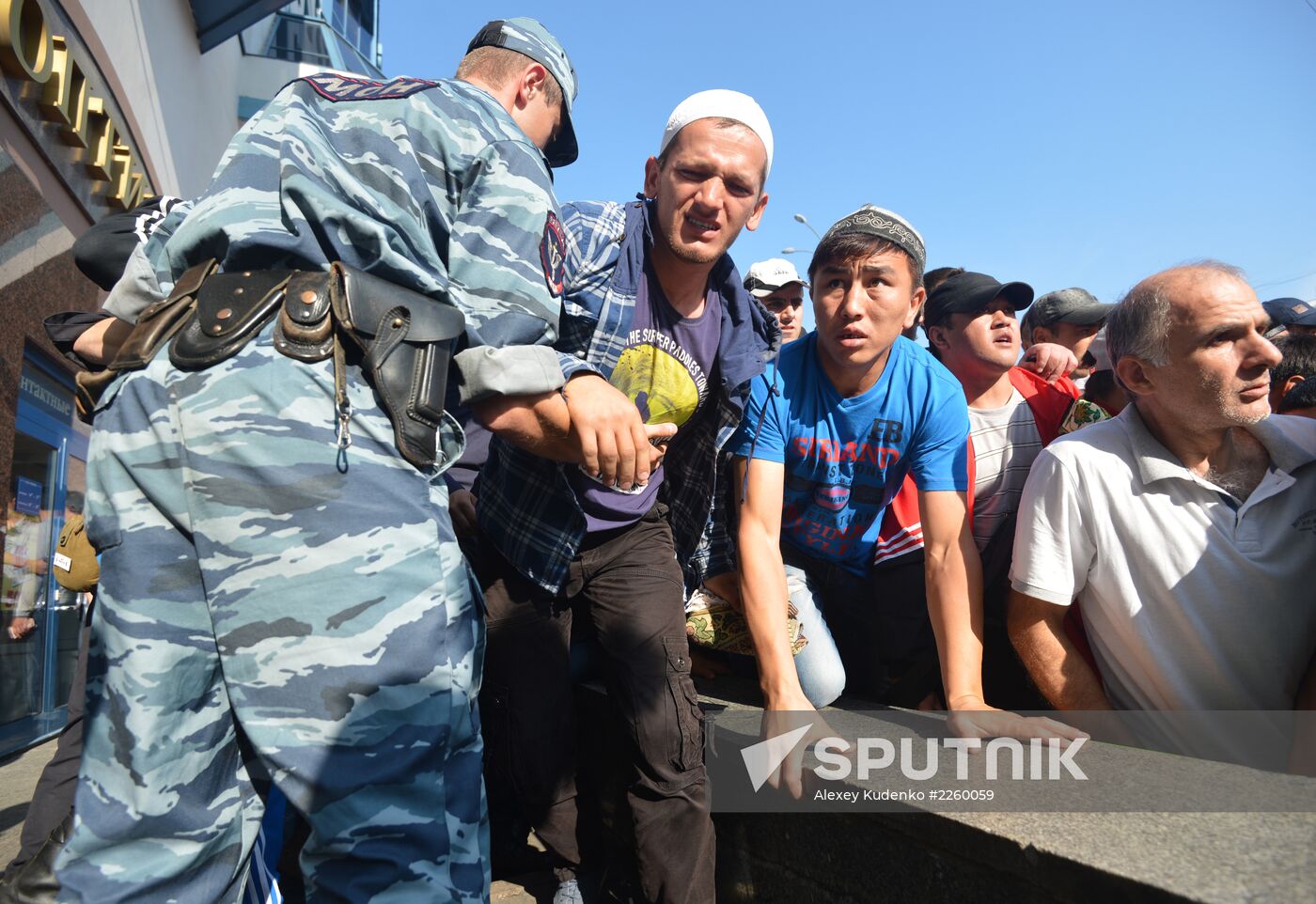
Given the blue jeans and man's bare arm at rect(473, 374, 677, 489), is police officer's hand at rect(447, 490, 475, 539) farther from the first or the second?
man's bare arm at rect(473, 374, 677, 489)

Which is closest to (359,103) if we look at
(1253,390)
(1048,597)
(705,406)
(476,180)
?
(476,180)

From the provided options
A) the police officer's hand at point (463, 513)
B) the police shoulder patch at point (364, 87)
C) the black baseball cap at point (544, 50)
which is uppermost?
the black baseball cap at point (544, 50)

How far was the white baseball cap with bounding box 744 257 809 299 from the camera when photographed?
4.84 metres

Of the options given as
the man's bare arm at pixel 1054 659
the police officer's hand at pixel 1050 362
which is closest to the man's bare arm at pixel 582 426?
the man's bare arm at pixel 1054 659

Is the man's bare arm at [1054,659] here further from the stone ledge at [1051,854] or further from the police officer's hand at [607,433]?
the police officer's hand at [607,433]

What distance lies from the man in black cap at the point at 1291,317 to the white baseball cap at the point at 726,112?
2.40m

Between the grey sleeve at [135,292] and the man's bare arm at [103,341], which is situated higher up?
the grey sleeve at [135,292]

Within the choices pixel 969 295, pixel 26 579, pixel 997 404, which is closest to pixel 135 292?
pixel 997 404

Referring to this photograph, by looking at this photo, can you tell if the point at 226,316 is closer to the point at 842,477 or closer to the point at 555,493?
the point at 555,493

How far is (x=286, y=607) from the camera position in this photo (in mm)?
1193

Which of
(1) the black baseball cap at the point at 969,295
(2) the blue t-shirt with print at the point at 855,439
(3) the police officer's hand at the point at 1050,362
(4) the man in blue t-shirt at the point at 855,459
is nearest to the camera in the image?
(4) the man in blue t-shirt at the point at 855,459

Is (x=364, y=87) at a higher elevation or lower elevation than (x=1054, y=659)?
higher

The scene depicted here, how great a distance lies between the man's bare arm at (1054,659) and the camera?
2180 mm

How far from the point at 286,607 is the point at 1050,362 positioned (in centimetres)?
340
